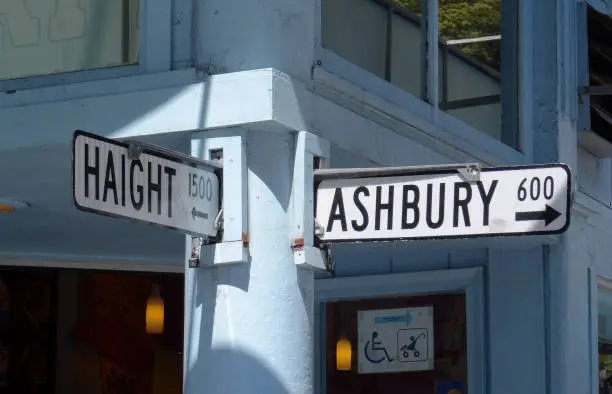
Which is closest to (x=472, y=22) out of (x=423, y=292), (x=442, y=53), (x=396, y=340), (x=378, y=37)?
(x=442, y=53)

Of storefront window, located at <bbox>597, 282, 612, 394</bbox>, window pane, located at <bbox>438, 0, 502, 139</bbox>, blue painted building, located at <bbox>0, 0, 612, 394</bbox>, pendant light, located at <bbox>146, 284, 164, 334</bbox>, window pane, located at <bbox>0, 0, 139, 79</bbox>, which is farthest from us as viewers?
pendant light, located at <bbox>146, 284, 164, 334</bbox>

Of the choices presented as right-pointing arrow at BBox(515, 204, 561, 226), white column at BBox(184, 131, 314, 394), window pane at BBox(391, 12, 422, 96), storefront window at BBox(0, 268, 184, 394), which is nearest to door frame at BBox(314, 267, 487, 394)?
window pane at BBox(391, 12, 422, 96)

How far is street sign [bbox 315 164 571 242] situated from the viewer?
18.1ft

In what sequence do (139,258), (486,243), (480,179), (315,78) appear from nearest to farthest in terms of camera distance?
1. (480,179)
2. (315,78)
3. (486,243)
4. (139,258)

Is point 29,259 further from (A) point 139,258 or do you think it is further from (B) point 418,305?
(B) point 418,305

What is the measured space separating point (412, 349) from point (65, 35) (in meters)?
3.86

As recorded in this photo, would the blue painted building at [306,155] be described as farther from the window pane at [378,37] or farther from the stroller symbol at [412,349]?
the stroller symbol at [412,349]

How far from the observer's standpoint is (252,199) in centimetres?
598

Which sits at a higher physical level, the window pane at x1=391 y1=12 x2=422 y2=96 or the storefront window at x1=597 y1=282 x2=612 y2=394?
the window pane at x1=391 y1=12 x2=422 y2=96

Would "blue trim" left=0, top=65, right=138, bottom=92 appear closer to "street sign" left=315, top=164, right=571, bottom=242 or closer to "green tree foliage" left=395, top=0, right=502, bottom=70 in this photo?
"street sign" left=315, top=164, right=571, bottom=242

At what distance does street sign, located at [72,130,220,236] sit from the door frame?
3479 mm

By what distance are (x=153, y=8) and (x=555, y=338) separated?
3826 millimetres

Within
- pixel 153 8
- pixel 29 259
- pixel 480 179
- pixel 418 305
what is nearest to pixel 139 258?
pixel 29 259

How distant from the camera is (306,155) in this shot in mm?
6078
